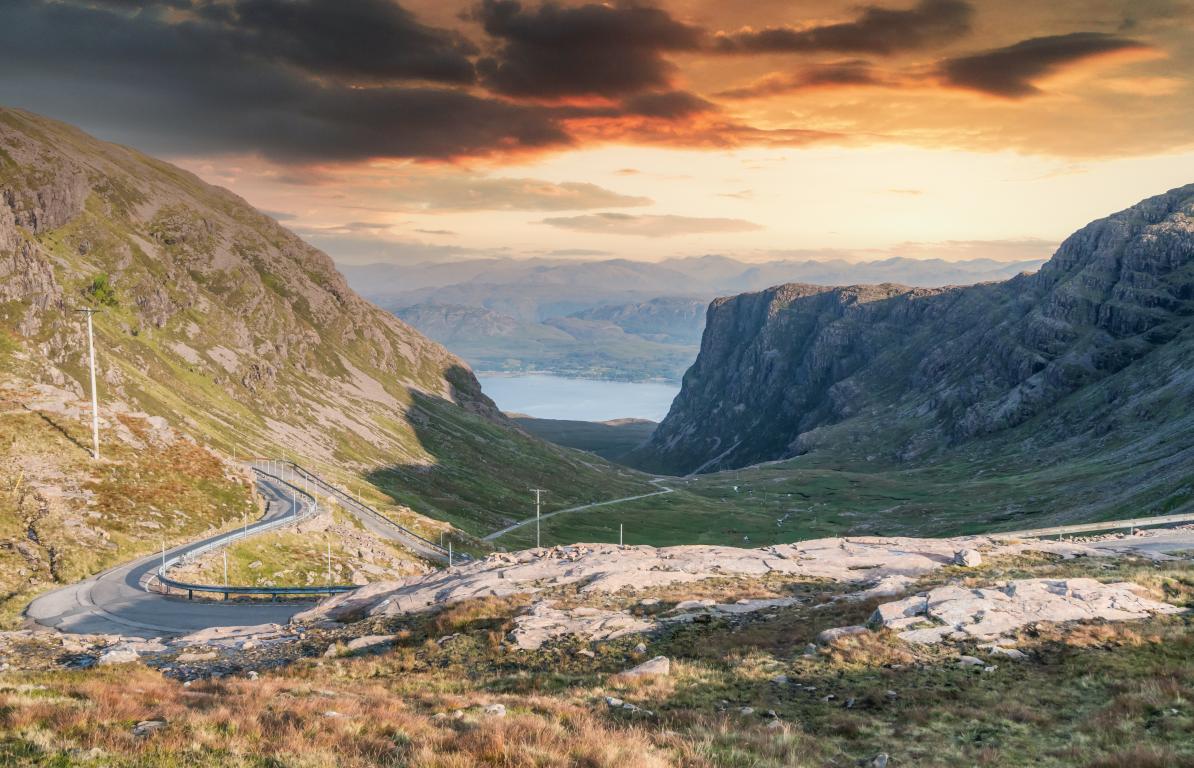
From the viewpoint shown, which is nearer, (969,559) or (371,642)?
(371,642)

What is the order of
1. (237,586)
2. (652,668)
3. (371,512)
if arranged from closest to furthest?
(652,668) → (237,586) → (371,512)

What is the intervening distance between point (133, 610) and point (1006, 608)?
4889cm

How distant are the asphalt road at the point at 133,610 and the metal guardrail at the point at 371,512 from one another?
40088 millimetres

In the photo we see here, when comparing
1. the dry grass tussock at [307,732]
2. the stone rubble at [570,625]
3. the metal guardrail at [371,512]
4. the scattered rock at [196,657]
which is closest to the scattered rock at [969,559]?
the stone rubble at [570,625]

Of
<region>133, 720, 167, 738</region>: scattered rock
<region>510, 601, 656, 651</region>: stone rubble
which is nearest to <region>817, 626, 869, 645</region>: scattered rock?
<region>510, 601, 656, 651</region>: stone rubble

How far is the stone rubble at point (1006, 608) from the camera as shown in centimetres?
2339

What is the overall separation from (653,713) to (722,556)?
24552 mm

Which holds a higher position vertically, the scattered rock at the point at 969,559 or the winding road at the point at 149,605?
the scattered rock at the point at 969,559

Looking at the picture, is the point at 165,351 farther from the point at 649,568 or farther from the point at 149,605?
the point at 649,568

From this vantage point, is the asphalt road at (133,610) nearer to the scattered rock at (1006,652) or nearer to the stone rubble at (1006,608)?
the stone rubble at (1006,608)

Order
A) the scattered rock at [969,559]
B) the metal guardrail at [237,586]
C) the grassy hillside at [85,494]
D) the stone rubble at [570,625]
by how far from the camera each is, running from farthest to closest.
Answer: the grassy hillside at [85,494]
the metal guardrail at [237,586]
the scattered rock at [969,559]
the stone rubble at [570,625]

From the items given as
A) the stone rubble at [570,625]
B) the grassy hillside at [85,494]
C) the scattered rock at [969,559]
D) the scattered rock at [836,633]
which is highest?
the scattered rock at [836,633]

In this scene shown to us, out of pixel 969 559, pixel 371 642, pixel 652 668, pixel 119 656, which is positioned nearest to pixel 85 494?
pixel 119 656

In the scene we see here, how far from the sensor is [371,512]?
102188 millimetres
